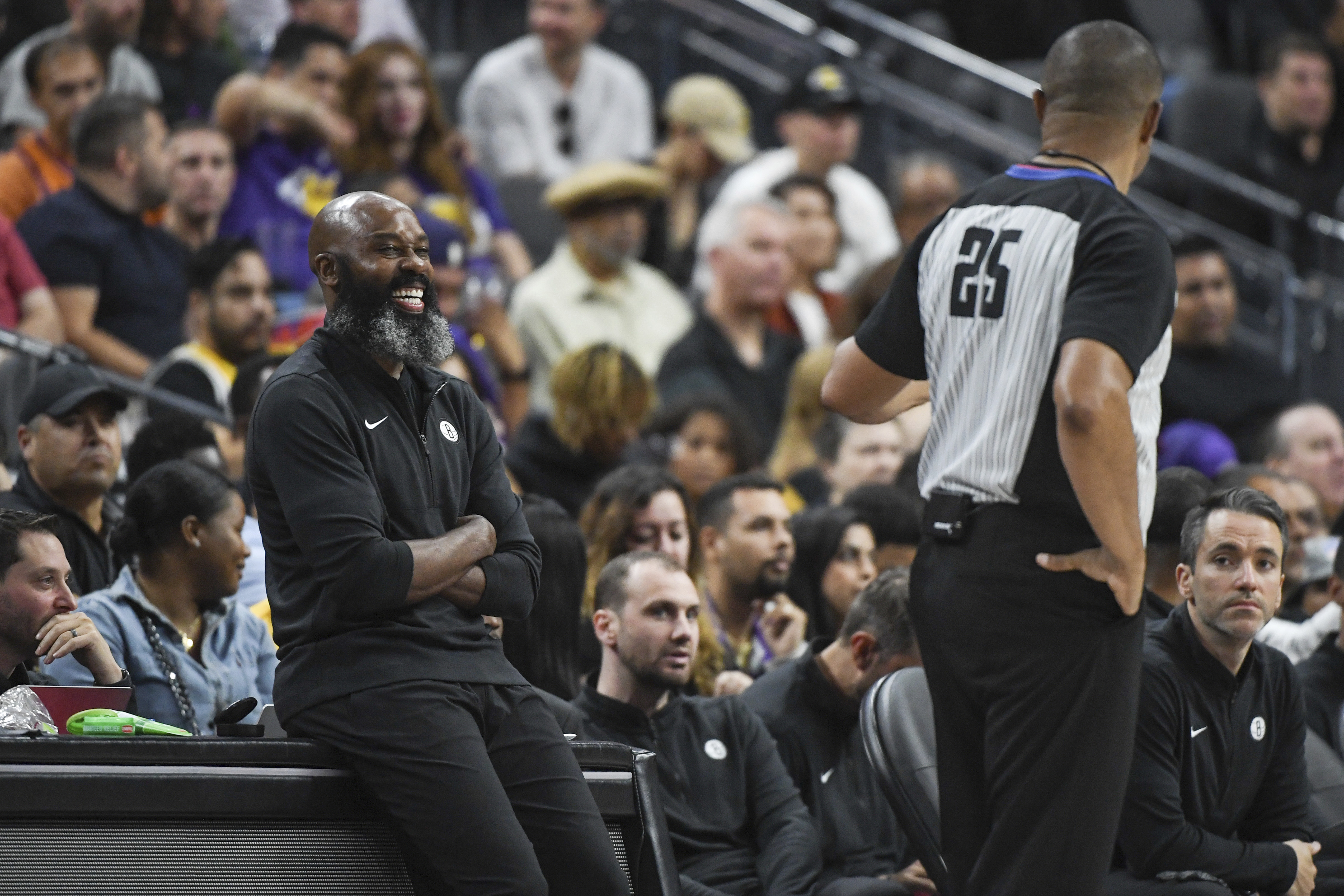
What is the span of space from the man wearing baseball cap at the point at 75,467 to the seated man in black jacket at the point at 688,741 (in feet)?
4.81

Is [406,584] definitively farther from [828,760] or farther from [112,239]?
[112,239]

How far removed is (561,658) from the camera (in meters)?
5.54

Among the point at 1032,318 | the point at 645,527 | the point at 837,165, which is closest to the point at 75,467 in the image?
the point at 645,527

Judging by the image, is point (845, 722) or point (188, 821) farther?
point (845, 722)

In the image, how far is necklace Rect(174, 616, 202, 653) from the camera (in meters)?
4.96

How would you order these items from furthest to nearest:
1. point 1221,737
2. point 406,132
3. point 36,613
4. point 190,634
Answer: point 406,132, point 190,634, point 1221,737, point 36,613

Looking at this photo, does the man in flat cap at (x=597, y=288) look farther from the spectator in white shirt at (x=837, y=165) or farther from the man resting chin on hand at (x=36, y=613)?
the man resting chin on hand at (x=36, y=613)

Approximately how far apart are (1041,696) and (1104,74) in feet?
3.83

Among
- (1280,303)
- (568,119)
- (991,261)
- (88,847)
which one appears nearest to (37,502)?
(88,847)

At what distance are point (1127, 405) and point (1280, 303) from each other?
762cm

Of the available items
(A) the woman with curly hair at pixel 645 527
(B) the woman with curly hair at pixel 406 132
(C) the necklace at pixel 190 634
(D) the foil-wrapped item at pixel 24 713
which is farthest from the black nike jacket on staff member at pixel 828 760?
(B) the woman with curly hair at pixel 406 132

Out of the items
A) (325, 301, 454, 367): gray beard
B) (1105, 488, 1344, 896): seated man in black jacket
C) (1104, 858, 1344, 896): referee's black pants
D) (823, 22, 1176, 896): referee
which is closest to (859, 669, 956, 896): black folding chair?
(1104, 858, 1344, 896): referee's black pants

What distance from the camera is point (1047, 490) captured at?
11.0 feet

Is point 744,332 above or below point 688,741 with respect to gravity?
above
